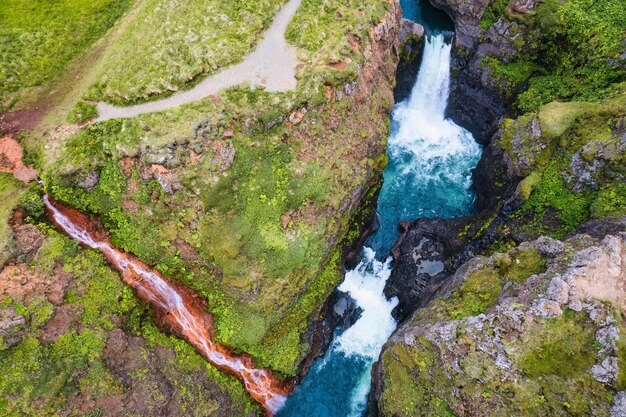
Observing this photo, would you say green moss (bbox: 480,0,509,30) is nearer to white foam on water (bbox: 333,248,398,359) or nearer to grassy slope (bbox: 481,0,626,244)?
grassy slope (bbox: 481,0,626,244)

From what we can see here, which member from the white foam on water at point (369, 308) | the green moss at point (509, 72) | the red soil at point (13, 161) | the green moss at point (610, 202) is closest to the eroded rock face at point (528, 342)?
the green moss at point (610, 202)

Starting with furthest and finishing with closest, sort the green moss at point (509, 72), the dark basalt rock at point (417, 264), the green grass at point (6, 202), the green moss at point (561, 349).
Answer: the green moss at point (509, 72), the dark basalt rock at point (417, 264), the green grass at point (6, 202), the green moss at point (561, 349)

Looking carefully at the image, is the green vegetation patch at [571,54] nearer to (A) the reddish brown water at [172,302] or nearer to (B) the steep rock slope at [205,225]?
(B) the steep rock slope at [205,225]

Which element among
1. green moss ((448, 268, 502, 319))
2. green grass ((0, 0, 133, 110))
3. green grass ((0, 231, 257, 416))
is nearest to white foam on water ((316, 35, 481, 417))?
green moss ((448, 268, 502, 319))

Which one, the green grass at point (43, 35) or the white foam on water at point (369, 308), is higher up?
the green grass at point (43, 35)

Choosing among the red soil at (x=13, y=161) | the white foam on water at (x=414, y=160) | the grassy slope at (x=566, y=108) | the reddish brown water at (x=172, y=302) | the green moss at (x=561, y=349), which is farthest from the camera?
the white foam on water at (x=414, y=160)

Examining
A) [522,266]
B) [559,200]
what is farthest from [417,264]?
[559,200]

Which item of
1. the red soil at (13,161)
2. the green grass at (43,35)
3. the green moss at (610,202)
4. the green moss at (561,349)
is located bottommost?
the red soil at (13,161)
